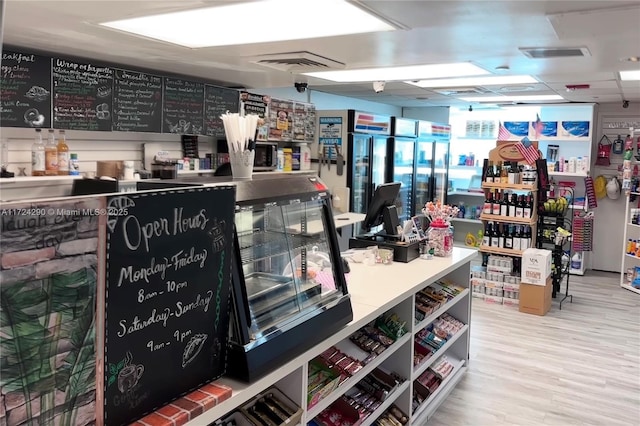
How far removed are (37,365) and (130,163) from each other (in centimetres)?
368

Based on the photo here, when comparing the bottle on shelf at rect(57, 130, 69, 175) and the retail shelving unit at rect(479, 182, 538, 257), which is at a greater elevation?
the bottle on shelf at rect(57, 130, 69, 175)

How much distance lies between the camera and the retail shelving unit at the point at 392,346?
1.99m

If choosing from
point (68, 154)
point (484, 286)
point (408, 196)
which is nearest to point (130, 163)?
point (68, 154)

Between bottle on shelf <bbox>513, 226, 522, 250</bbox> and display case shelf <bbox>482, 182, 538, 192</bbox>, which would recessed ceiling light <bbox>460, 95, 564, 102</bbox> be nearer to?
display case shelf <bbox>482, 182, 538, 192</bbox>

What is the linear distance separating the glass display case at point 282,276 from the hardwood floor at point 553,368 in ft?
6.15

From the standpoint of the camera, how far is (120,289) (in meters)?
1.41

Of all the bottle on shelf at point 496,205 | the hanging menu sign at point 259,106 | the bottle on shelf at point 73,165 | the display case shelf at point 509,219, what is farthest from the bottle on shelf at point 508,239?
the bottle on shelf at point 73,165

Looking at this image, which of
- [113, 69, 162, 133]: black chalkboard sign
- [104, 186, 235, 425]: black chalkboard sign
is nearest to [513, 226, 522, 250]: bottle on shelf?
[113, 69, 162, 133]: black chalkboard sign

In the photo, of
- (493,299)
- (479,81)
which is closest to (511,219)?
(493,299)

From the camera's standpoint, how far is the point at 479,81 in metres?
5.44

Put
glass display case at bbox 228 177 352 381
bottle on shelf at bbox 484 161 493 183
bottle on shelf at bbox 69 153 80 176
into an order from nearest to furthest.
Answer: glass display case at bbox 228 177 352 381 → bottle on shelf at bbox 69 153 80 176 → bottle on shelf at bbox 484 161 493 183

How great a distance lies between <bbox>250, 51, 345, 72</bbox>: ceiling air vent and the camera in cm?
379

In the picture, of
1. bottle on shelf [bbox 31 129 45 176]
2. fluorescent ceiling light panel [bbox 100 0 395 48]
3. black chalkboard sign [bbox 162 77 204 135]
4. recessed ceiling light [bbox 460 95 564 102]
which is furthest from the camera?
recessed ceiling light [bbox 460 95 564 102]

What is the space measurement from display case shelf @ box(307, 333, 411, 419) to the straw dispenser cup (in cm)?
106
